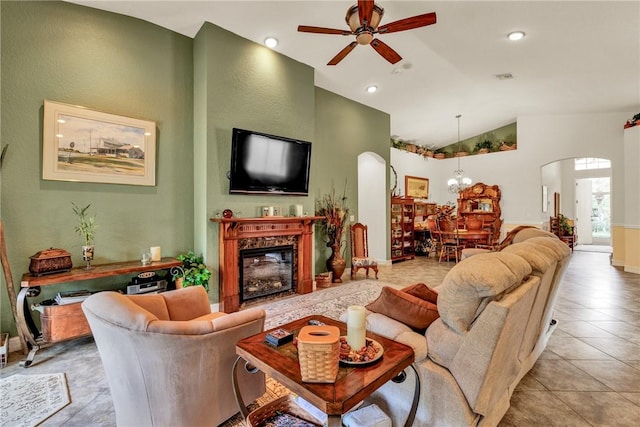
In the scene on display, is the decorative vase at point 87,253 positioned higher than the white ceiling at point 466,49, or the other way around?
the white ceiling at point 466,49

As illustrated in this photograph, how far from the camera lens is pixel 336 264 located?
17.9 ft

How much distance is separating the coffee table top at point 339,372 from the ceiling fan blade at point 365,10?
2585 mm

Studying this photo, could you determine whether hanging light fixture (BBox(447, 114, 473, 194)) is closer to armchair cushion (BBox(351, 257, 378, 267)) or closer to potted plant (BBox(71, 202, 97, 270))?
armchair cushion (BBox(351, 257, 378, 267))

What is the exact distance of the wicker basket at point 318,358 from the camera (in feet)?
3.90

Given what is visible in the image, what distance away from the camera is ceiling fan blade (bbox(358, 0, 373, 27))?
8.27 ft

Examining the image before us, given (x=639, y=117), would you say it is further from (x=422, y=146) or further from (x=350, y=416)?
(x=350, y=416)

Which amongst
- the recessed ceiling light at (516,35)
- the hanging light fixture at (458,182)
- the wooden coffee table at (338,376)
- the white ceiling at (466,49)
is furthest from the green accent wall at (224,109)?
the hanging light fixture at (458,182)

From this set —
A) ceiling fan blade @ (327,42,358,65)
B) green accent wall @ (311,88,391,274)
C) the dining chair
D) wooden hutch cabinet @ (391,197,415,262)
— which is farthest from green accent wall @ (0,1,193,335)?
the dining chair

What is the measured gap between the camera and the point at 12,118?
9.66 feet

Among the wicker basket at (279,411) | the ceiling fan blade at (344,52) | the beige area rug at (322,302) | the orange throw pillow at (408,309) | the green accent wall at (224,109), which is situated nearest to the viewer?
the wicker basket at (279,411)

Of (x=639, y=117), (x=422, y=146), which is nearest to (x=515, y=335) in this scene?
(x=639, y=117)

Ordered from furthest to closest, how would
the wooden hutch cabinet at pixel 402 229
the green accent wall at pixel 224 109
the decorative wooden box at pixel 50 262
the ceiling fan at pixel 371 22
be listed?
the wooden hutch cabinet at pixel 402 229 → the green accent wall at pixel 224 109 → the decorative wooden box at pixel 50 262 → the ceiling fan at pixel 371 22

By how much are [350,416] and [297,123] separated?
4.18 m

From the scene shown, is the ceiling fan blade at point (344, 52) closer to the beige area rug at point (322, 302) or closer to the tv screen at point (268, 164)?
the tv screen at point (268, 164)
